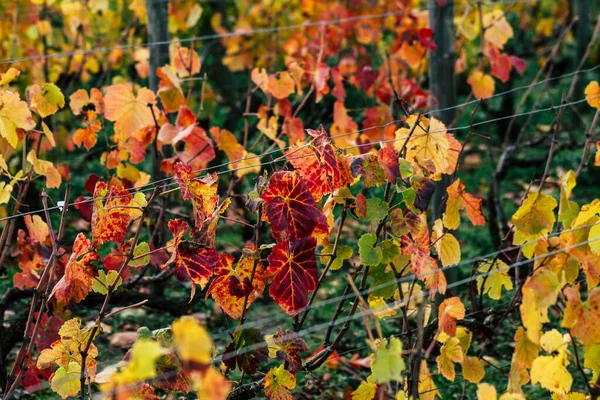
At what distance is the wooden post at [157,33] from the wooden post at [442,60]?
1.00m

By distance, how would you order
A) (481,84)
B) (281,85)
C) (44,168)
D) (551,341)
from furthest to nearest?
(481,84) < (281,85) < (44,168) < (551,341)

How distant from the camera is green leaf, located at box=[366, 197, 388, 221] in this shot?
5.77 ft

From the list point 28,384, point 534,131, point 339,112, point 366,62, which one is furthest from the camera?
point 534,131

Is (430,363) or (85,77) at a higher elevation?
(85,77)

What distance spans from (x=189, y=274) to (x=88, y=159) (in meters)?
3.45

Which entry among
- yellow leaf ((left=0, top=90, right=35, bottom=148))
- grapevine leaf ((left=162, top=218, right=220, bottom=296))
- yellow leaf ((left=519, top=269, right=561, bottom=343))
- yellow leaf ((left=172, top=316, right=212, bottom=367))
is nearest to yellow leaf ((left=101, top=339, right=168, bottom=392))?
yellow leaf ((left=172, top=316, right=212, bottom=367))

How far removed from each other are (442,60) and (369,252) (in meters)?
1.32

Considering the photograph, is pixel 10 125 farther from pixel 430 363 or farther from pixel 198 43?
pixel 198 43

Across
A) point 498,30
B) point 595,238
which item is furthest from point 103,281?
point 498,30

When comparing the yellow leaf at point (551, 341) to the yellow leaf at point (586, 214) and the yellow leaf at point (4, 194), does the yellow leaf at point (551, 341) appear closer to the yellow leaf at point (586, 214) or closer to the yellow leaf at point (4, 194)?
the yellow leaf at point (586, 214)

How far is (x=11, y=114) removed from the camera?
1956mm

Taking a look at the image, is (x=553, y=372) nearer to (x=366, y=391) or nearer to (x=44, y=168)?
(x=366, y=391)

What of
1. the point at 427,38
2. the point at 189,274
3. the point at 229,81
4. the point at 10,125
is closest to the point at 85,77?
the point at 229,81

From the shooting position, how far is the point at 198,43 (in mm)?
5562
